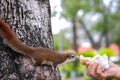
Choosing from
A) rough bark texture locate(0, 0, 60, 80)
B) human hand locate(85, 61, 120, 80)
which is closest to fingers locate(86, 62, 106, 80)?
human hand locate(85, 61, 120, 80)

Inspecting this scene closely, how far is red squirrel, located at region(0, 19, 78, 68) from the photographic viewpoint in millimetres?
2054

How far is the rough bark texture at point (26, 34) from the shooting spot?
7.14 feet

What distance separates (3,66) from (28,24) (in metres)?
0.28

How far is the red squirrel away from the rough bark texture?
42mm

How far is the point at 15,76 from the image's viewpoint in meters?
2.18

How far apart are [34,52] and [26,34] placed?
0.16m

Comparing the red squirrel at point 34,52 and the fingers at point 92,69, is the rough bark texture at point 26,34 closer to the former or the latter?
the red squirrel at point 34,52

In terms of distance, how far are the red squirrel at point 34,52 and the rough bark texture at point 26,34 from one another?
1.6 inches

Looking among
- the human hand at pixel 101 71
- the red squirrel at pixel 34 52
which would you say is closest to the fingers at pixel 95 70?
the human hand at pixel 101 71

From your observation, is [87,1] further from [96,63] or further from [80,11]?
[96,63]

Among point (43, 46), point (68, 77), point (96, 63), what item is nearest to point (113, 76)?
point (96, 63)

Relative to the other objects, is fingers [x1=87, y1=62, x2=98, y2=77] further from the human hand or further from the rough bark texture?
the rough bark texture

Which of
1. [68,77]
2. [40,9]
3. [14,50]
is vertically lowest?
[68,77]

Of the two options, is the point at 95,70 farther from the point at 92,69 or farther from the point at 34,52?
the point at 34,52
